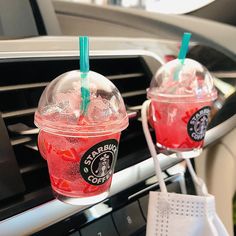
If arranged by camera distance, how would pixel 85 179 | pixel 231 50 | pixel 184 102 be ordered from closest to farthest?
pixel 85 179
pixel 184 102
pixel 231 50

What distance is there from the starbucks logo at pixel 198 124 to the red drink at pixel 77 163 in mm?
133

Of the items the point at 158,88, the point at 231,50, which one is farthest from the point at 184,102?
the point at 231,50

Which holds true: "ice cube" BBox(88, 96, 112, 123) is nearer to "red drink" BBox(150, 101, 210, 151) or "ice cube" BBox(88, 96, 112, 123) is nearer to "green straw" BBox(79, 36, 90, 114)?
"green straw" BBox(79, 36, 90, 114)

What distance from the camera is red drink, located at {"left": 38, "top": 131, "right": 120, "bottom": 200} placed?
387mm

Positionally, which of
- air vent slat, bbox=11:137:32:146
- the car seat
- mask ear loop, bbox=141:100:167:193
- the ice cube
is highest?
the ice cube

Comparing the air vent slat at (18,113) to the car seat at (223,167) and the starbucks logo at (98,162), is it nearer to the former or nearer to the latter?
the starbucks logo at (98,162)

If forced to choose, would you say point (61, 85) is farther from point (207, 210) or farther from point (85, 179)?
point (207, 210)

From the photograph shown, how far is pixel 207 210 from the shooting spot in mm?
527

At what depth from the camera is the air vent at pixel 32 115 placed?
0.47 meters

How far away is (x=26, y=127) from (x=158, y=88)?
0.59 ft

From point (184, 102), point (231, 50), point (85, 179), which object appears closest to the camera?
point (85, 179)

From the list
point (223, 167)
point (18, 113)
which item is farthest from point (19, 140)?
point (223, 167)

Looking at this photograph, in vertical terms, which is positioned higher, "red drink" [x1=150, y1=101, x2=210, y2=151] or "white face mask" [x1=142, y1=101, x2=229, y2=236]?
"red drink" [x1=150, y1=101, x2=210, y2=151]

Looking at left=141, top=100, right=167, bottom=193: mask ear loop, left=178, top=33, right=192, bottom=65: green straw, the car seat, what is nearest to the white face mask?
left=141, top=100, right=167, bottom=193: mask ear loop
